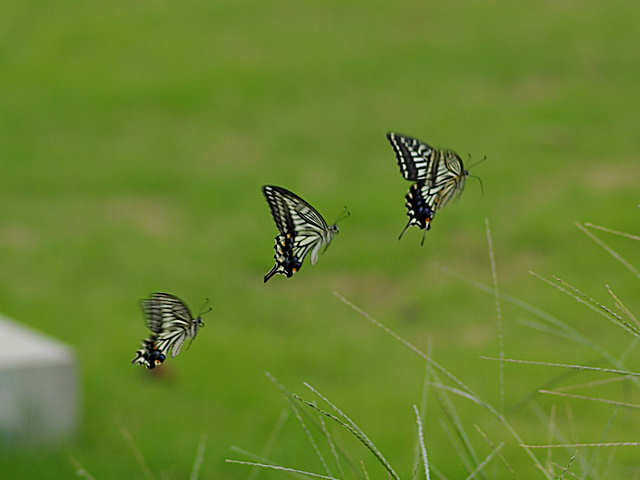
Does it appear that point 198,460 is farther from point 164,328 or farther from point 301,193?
point 301,193

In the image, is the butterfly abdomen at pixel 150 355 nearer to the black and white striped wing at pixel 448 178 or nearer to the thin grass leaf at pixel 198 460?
the black and white striped wing at pixel 448 178

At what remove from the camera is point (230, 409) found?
5102mm

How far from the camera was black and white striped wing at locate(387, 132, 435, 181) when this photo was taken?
618 mm

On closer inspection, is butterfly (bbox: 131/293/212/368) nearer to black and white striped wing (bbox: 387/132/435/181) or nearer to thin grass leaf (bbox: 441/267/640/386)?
black and white striped wing (bbox: 387/132/435/181)

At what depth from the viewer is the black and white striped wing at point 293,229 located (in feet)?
1.88

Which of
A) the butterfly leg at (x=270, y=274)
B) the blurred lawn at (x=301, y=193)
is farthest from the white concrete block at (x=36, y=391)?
the butterfly leg at (x=270, y=274)

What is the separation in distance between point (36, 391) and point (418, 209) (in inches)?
169

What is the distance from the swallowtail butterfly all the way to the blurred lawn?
3.53 meters

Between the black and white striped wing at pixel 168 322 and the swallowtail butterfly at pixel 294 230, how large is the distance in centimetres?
7

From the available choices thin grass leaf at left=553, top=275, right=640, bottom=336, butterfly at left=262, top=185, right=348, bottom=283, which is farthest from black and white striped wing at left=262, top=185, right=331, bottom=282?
thin grass leaf at left=553, top=275, right=640, bottom=336

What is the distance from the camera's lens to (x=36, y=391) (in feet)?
15.0

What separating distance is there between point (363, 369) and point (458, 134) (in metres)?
3.18

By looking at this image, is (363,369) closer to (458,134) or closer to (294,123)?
(458,134)

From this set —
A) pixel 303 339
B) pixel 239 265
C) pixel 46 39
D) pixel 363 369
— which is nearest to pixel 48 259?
pixel 239 265
